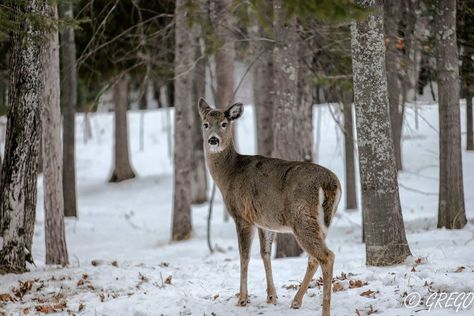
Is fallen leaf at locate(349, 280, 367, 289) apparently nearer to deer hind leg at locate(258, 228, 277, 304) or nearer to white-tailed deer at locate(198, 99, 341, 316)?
white-tailed deer at locate(198, 99, 341, 316)

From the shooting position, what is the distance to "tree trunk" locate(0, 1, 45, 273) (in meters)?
8.96

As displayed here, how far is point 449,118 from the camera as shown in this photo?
1098 cm

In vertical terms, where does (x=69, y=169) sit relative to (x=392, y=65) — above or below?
below

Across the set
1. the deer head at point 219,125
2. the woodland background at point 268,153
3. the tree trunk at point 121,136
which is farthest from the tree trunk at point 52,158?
the tree trunk at point 121,136

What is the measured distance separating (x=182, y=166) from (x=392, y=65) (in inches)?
230

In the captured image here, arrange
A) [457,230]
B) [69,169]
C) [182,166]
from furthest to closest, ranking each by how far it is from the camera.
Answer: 1. [69,169]
2. [182,166]
3. [457,230]

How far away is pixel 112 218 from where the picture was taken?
64.6 ft

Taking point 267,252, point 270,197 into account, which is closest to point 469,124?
point 267,252

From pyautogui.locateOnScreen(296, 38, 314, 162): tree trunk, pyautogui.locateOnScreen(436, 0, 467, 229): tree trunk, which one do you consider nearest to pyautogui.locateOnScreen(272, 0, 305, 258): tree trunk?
pyautogui.locateOnScreen(296, 38, 314, 162): tree trunk

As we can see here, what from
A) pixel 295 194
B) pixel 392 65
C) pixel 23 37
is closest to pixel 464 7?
pixel 392 65

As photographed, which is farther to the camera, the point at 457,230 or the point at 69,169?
the point at 69,169

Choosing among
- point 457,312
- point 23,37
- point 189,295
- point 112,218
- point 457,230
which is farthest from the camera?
point 112,218

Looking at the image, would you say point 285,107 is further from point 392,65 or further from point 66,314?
point 66,314

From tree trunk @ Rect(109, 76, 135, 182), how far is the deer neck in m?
14.8
